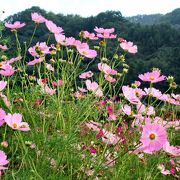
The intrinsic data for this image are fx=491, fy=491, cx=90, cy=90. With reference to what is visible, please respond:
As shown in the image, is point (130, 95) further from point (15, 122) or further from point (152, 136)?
point (15, 122)

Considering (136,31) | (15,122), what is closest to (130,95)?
(15,122)

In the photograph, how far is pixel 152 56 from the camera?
24.2 metres

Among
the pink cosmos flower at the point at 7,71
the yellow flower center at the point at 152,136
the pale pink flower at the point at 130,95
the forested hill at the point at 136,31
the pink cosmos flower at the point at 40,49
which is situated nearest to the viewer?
the yellow flower center at the point at 152,136

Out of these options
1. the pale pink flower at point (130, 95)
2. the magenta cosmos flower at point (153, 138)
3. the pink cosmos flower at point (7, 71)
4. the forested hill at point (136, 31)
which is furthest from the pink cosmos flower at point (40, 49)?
the forested hill at point (136, 31)

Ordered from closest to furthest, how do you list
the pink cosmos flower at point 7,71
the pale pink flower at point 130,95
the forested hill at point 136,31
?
the pale pink flower at point 130,95
the pink cosmos flower at point 7,71
the forested hill at point 136,31

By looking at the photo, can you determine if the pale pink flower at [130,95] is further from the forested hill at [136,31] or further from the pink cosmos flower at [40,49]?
the forested hill at [136,31]

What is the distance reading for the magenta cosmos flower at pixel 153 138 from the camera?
151cm

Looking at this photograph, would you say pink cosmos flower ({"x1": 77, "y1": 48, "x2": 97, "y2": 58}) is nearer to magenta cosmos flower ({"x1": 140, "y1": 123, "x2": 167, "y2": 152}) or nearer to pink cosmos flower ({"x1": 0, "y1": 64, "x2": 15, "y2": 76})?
pink cosmos flower ({"x1": 0, "y1": 64, "x2": 15, "y2": 76})

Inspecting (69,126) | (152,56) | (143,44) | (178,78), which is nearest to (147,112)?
(69,126)

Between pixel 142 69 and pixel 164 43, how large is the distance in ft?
44.8

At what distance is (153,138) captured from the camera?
151 centimetres

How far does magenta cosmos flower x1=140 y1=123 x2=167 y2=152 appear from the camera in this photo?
1.51 metres

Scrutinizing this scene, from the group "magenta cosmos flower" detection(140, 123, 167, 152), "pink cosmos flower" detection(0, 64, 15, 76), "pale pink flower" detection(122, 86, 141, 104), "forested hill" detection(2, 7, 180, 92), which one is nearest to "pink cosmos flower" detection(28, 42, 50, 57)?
Result: "pink cosmos flower" detection(0, 64, 15, 76)

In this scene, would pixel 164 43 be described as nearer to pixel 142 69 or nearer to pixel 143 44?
pixel 143 44
